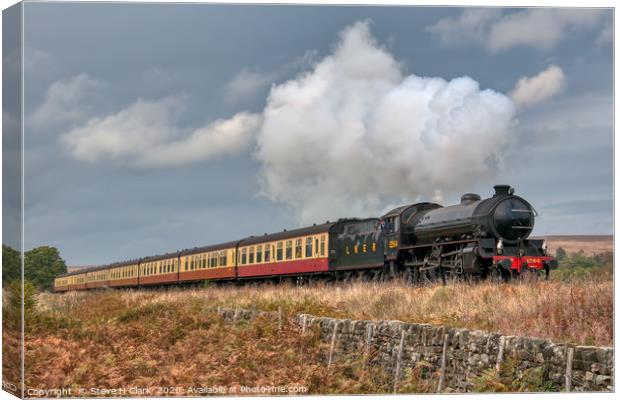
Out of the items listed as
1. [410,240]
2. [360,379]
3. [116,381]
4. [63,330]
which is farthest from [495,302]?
[410,240]

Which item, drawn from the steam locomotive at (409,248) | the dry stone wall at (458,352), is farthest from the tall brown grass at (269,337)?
the steam locomotive at (409,248)

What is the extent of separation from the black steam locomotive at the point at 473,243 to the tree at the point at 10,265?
567 inches

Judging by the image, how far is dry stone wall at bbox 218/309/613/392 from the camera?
10.7 metres

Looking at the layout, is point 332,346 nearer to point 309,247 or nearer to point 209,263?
point 309,247

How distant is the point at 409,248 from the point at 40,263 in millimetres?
17546

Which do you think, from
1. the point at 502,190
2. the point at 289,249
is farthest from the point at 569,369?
the point at 289,249

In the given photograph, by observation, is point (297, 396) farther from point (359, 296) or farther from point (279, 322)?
point (359, 296)

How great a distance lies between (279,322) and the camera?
1827 centimetres

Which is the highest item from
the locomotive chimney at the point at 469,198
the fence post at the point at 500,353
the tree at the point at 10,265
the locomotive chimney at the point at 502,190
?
the locomotive chimney at the point at 502,190

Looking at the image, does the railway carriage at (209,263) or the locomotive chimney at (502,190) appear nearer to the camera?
the locomotive chimney at (502,190)

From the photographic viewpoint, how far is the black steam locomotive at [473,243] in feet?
82.8

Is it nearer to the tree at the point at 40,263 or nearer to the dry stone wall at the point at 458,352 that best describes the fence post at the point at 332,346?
the dry stone wall at the point at 458,352

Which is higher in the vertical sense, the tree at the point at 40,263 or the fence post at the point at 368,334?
the tree at the point at 40,263

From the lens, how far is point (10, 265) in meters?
12.3
